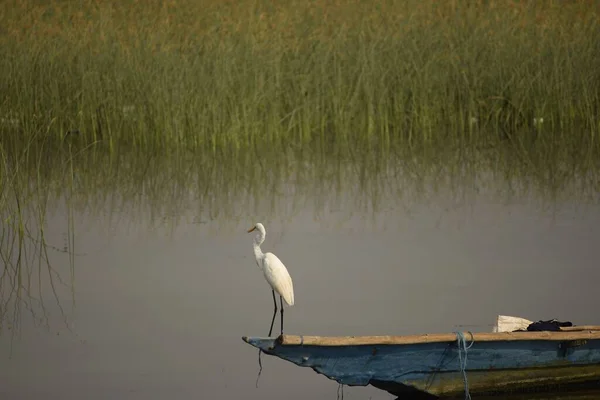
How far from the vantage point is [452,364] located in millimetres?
6430

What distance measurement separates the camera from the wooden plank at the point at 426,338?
6.05 m

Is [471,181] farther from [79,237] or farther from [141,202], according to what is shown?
[79,237]

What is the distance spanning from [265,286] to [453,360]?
2.71 m

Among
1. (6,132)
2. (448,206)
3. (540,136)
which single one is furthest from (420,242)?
(6,132)

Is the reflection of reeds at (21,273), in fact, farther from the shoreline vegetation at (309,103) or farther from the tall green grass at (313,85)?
the tall green grass at (313,85)

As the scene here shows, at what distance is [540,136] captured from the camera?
14.8 meters

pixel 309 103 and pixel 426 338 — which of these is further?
pixel 309 103

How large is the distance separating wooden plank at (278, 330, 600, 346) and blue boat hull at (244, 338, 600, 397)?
4cm

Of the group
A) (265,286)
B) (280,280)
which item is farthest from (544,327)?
(265,286)

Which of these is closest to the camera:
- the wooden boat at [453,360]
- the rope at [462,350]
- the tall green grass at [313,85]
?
the wooden boat at [453,360]

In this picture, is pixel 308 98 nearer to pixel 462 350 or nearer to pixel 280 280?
pixel 280 280

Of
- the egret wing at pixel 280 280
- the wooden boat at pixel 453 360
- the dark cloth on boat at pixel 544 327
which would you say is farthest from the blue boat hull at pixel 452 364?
the egret wing at pixel 280 280

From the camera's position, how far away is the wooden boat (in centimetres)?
616

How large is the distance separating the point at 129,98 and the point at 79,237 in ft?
11.5
